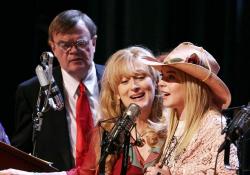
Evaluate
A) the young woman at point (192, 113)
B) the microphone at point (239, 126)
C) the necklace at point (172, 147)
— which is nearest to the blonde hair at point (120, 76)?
the young woman at point (192, 113)

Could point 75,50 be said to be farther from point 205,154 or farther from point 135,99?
point 205,154

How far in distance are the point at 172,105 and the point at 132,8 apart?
3.20 m

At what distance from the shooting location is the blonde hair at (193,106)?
3799 mm

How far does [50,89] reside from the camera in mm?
4797

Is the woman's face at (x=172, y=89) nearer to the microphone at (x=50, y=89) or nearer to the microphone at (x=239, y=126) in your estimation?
the microphone at (x=239, y=126)

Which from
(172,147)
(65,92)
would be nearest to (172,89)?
(172,147)

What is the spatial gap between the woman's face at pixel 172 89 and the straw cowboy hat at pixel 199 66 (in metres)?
0.05

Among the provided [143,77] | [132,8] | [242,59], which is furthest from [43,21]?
[143,77]

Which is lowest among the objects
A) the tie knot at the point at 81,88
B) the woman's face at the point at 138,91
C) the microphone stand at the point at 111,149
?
the tie knot at the point at 81,88

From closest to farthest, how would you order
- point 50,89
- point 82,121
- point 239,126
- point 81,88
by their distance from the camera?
point 239,126
point 50,89
point 82,121
point 81,88

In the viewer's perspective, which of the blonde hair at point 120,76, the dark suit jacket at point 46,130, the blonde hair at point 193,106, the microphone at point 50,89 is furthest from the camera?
the dark suit jacket at point 46,130

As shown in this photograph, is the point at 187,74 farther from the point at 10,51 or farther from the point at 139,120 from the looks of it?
the point at 10,51

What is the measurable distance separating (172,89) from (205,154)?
1.36 ft

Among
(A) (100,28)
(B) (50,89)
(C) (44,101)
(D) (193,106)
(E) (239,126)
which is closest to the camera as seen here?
(E) (239,126)
